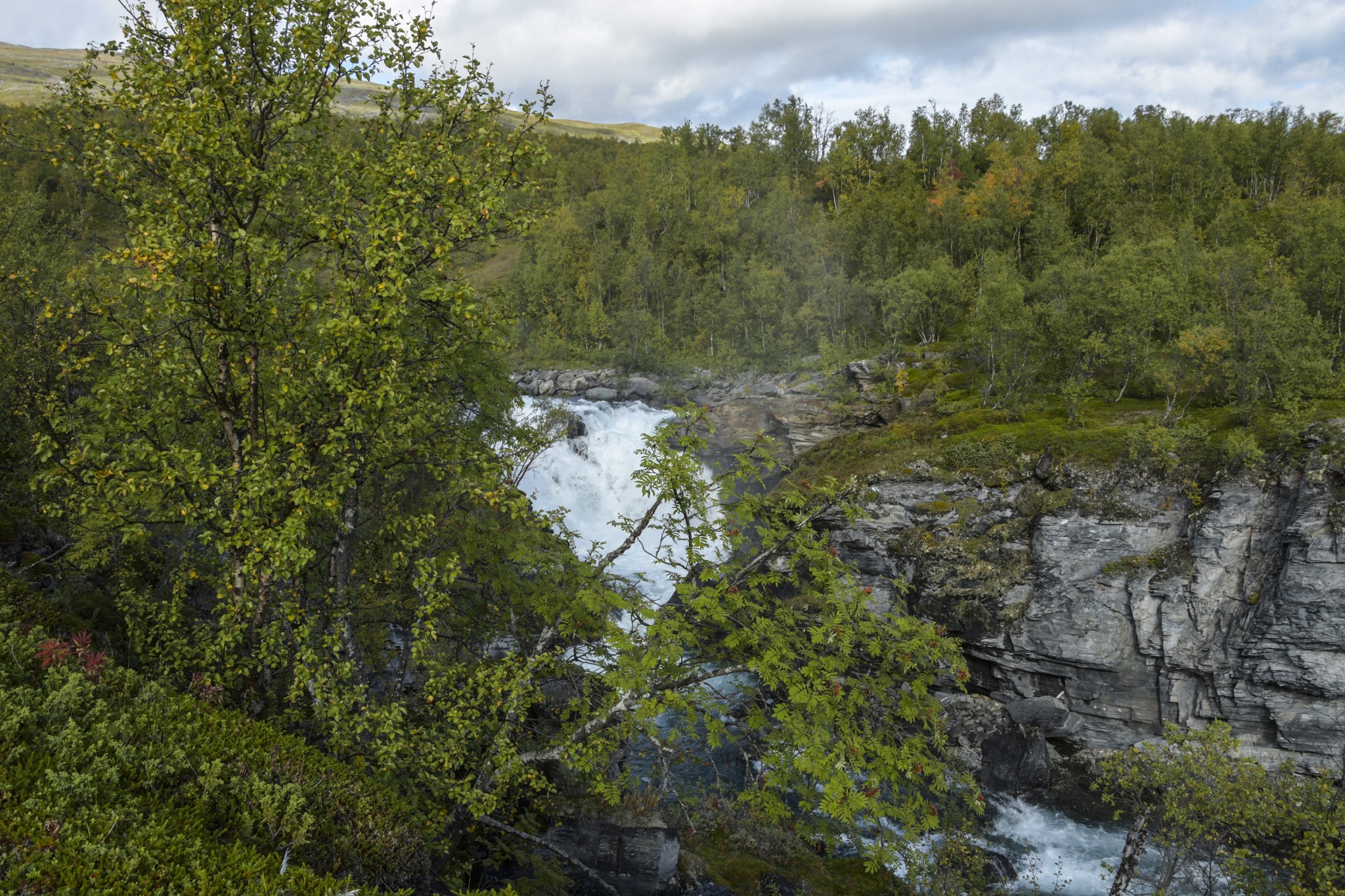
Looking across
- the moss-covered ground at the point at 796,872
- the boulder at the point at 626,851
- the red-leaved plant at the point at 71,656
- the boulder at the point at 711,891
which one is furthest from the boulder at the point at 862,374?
the red-leaved plant at the point at 71,656

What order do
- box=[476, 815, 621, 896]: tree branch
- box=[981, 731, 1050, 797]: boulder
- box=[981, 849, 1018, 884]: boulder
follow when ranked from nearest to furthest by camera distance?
box=[476, 815, 621, 896]: tree branch < box=[981, 849, 1018, 884]: boulder < box=[981, 731, 1050, 797]: boulder

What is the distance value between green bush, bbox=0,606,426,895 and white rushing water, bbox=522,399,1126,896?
4232 millimetres

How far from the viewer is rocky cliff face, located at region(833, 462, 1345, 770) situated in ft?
72.9

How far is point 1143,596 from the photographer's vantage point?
2478cm

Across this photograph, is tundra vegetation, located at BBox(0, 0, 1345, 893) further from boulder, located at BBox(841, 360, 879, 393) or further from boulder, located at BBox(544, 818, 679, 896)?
boulder, located at BBox(841, 360, 879, 393)

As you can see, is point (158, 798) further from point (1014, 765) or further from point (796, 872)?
point (1014, 765)

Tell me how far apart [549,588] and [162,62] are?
8.24 meters

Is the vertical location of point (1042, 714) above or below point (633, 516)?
above

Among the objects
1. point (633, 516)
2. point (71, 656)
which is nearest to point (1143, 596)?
point (633, 516)

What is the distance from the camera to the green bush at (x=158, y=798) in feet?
16.3

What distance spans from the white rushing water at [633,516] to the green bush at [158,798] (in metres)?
4.23

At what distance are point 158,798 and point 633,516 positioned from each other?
32.8 metres

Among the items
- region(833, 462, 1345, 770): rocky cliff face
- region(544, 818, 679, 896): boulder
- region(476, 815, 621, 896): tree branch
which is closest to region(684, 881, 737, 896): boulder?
region(544, 818, 679, 896): boulder

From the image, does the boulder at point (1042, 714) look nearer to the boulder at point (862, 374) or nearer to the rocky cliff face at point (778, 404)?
the rocky cliff face at point (778, 404)
